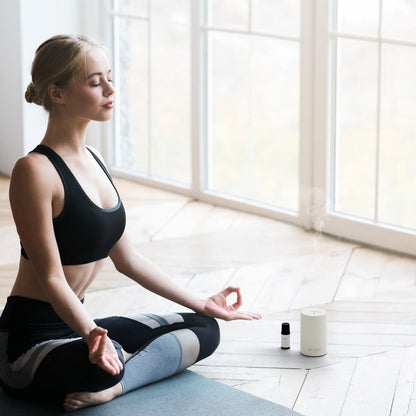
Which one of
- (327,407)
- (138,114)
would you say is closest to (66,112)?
(327,407)

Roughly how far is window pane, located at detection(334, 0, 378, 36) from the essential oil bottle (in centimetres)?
149

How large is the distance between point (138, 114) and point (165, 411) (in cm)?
305

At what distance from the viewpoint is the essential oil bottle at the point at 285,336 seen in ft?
9.29

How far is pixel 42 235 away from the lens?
226 cm

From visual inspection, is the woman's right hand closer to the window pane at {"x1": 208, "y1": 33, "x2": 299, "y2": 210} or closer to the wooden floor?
the wooden floor

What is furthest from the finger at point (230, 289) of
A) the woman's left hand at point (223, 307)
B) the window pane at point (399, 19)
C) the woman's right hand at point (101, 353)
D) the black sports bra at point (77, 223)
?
the window pane at point (399, 19)

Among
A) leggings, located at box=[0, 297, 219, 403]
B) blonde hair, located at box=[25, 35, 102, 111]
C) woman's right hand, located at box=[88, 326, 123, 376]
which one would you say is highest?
blonde hair, located at box=[25, 35, 102, 111]

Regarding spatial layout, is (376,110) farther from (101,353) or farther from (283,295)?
(101,353)

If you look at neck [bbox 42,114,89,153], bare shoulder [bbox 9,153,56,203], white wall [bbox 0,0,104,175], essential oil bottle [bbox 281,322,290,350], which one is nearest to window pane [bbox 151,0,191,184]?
white wall [bbox 0,0,104,175]

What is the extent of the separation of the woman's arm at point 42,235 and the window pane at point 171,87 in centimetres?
272

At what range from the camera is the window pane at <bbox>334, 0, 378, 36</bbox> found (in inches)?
152

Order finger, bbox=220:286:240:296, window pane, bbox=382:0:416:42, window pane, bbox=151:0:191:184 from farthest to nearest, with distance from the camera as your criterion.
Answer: window pane, bbox=151:0:191:184, window pane, bbox=382:0:416:42, finger, bbox=220:286:240:296

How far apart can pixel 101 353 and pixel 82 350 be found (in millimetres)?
158

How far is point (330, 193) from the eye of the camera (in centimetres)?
418
